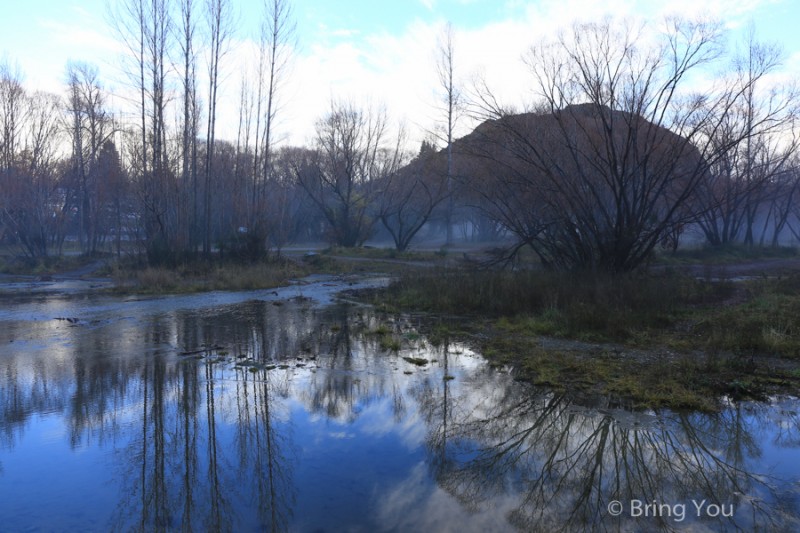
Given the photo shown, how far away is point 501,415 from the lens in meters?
6.23

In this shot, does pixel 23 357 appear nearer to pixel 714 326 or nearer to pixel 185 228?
pixel 714 326

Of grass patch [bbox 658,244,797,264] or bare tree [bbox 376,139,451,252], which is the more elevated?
bare tree [bbox 376,139,451,252]

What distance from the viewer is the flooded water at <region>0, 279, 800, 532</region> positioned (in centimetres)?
412

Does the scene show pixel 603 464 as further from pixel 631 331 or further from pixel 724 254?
pixel 724 254

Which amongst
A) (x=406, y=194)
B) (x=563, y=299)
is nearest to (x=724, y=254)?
(x=406, y=194)

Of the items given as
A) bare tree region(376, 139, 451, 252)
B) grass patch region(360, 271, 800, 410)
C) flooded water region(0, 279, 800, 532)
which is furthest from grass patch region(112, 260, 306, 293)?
bare tree region(376, 139, 451, 252)

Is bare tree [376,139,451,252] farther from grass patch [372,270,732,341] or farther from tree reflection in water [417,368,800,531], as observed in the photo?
tree reflection in water [417,368,800,531]

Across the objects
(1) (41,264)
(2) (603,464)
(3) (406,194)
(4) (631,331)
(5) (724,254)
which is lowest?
(1) (41,264)

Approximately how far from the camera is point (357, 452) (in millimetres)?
5312

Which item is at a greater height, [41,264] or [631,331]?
[631,331]

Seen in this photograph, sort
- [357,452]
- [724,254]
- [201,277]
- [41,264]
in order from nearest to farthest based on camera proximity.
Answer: [357,452], [201,277], [41,264], [724,254]

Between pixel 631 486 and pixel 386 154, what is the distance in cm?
4114

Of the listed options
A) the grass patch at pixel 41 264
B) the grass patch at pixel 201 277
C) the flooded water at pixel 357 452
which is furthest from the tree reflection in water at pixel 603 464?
the grass patch at pixel 41 264

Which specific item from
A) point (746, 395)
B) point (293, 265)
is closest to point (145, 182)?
point (293, 265)
